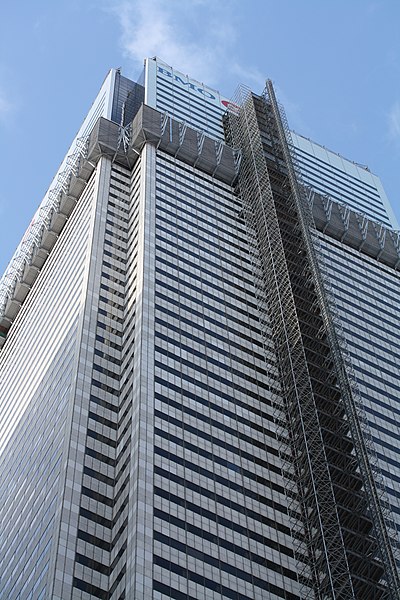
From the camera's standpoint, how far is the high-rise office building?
81.2 meters

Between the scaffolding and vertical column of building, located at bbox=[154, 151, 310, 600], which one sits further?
the scaffolding

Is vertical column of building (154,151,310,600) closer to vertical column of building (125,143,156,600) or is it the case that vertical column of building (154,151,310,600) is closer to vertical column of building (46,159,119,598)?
vertical column of building (125,143,156,600)

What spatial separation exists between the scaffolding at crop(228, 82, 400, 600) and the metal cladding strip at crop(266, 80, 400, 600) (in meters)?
0.12

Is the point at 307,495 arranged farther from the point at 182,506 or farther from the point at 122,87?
the point at 122,87

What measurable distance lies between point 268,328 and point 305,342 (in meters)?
5.11

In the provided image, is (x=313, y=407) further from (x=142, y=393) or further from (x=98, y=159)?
(x=98, y=159)

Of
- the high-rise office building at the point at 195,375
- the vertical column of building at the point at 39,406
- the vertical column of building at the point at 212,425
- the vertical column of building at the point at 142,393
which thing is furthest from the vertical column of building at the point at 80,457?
the vertical column of building at the point at 212,425

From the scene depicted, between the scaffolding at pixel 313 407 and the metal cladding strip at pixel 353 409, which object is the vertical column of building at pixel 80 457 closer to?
the scaffolding at pixel 313 407

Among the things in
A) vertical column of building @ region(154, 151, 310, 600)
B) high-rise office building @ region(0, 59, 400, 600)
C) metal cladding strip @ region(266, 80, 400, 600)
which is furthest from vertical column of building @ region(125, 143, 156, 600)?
metal cladding strip @ region(266, 80, 400, 600)

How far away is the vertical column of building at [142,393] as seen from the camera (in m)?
74.4

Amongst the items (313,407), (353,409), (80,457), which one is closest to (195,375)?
(313,407)

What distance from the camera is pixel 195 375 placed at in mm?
98125

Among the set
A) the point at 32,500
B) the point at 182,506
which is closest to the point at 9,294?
the point at 32,500

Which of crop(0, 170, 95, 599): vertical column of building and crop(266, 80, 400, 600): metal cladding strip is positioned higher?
crop(266, 80, 400, 600): metal cladding strip
